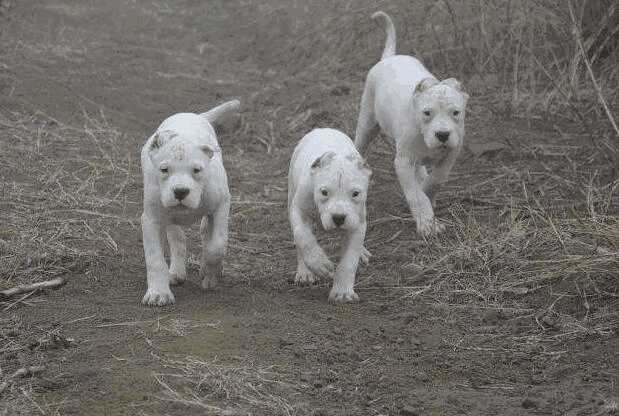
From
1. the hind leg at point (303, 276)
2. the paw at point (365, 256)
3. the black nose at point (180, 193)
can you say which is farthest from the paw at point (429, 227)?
the black nose at point (180, 193)

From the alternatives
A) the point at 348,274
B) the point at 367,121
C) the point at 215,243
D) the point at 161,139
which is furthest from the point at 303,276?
the point at 367,121

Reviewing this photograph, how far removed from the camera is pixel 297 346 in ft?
18.0

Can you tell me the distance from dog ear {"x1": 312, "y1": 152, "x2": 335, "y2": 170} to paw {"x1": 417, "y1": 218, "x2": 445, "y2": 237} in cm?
152

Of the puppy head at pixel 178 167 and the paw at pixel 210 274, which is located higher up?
the puppy head at pixel 178 167

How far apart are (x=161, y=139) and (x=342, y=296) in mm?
1496

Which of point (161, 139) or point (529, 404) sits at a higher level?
point (161, 139)

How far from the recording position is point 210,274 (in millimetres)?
6617

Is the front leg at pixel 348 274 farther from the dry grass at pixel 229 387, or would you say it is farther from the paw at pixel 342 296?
the dry grass at pixel 229 387

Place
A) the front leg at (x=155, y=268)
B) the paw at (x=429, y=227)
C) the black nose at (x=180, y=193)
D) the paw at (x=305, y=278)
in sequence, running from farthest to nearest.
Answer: the paw at (x=429, y=227) → the paw at (x=305, y=278) → the front leg at (x=155, y=268) → the black nose at (x=180, y=193)

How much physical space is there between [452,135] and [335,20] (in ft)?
26.5

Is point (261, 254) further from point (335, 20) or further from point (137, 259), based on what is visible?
point (335, 20)

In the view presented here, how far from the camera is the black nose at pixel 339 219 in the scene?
6230 mm

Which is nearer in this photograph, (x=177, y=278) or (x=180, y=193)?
(x=180, y=193)

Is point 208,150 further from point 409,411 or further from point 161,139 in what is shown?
point 409,411
